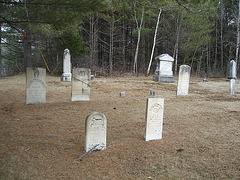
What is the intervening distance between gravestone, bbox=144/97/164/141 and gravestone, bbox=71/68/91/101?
3.89m

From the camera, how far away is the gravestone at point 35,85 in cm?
589

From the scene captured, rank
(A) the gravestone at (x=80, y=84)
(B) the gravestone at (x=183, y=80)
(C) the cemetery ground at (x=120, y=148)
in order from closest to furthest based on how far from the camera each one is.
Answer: (C) the cemetery ground at (x=120, y=148) < (A) the gravestone at (x=80, y=84) < (B) the gravestone at (x=183, y=80)

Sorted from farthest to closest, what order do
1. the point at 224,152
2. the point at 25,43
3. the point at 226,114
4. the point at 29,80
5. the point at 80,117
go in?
the point at 25,43
the point at 29,80
the point at 226,114
the point at 80,117
the point at 224,152

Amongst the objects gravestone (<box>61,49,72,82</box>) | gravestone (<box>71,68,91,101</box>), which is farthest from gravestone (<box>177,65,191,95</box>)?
gravestone (<box>61,49,72,82</box>)

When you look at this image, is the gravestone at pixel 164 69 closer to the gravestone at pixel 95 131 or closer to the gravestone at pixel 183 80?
the gravestone at pixel 183 80

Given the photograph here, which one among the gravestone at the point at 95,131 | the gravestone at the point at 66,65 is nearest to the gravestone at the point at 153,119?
the gravestone at the point at 95,131

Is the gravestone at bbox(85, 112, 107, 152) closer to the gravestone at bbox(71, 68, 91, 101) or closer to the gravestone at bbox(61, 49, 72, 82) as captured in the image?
the gravestone at bbox(71, 68, 91, 101)

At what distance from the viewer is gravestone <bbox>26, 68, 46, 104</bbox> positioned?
19.3 feet

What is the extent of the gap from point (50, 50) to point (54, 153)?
719 inches

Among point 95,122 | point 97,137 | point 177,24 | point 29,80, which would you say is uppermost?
point 177,24

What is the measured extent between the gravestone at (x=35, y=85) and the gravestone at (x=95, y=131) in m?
3.94

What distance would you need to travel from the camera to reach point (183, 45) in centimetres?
2003

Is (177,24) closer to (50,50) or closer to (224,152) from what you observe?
(50,50)

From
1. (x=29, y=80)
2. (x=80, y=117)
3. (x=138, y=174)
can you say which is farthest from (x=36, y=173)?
(x=29, y=80)
